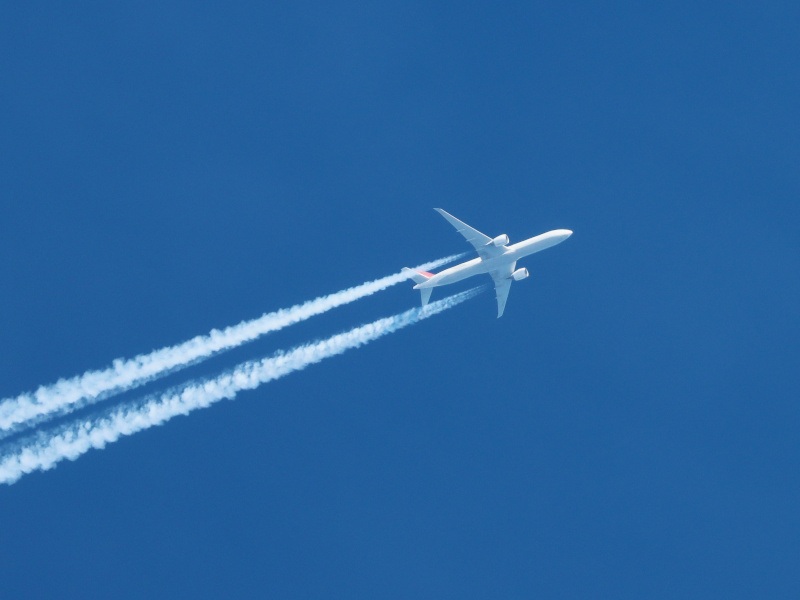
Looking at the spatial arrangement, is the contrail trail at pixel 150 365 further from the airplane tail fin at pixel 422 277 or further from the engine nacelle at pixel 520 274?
the engine nacelle at pixel 520 274

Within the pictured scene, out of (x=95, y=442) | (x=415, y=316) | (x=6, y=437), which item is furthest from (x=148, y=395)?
(x=415, y=316)

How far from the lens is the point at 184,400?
85188 millimetres

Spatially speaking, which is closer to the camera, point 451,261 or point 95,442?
point 95,442

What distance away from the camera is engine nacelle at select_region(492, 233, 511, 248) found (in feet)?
307

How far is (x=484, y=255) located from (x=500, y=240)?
1933 millimetres

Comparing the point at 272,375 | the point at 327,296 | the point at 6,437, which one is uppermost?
the point at 327,296

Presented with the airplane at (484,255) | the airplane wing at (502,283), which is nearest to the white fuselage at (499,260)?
the airplane at (484,255)

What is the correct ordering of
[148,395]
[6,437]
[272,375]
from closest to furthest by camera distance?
[6,437]
[148,395]
[272,375]

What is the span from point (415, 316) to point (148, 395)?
78.9 ft

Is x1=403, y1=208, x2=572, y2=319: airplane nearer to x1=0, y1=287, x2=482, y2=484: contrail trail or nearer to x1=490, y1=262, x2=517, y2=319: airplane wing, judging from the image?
x1=490, y1=262, x2=517, y2=319: airplane wing

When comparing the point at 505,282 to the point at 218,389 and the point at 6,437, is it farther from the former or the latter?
A: the point at 6,437

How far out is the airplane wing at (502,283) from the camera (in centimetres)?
9762

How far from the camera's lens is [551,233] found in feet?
315

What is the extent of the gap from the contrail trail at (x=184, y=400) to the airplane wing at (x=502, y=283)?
197 cm
